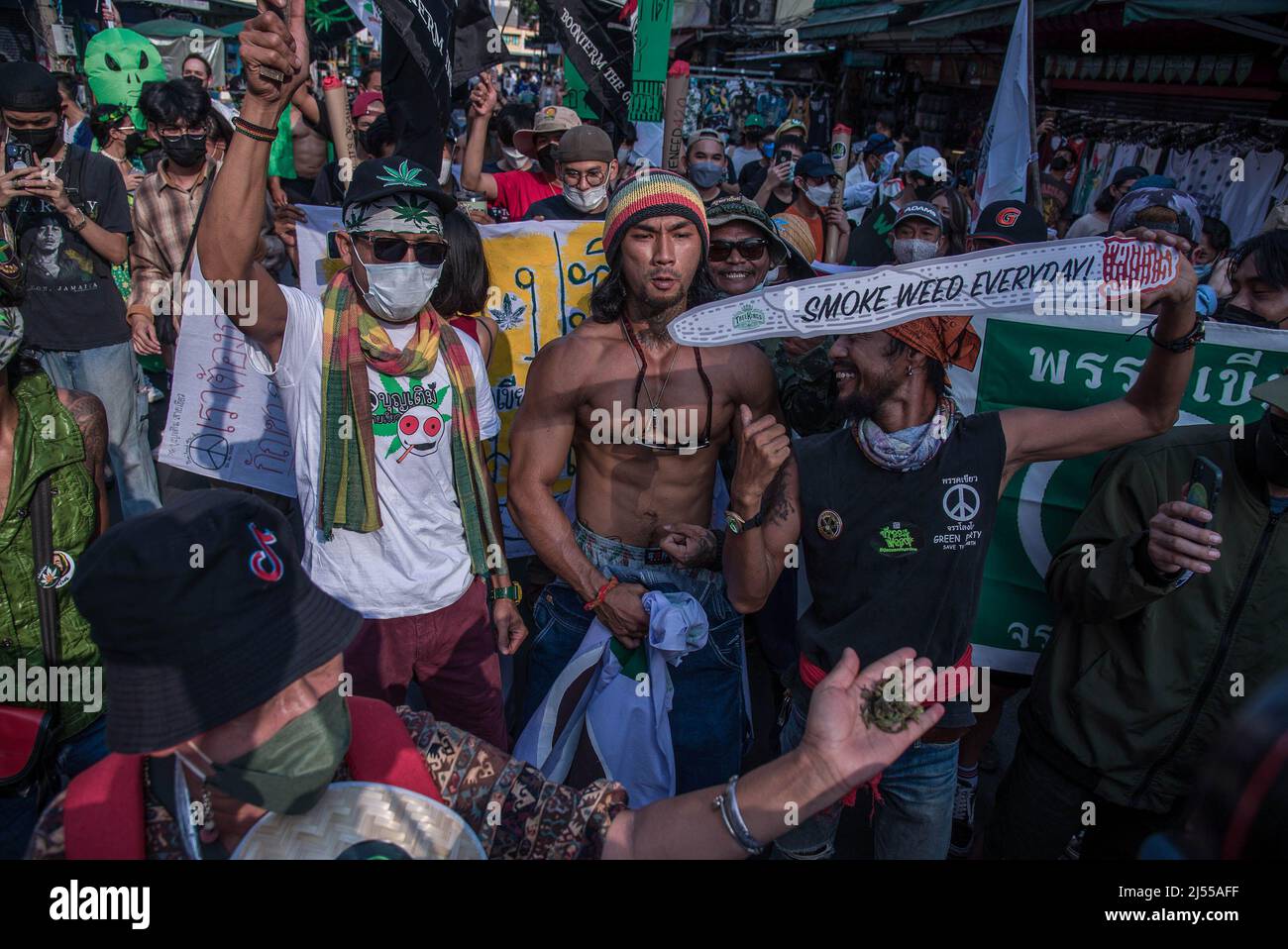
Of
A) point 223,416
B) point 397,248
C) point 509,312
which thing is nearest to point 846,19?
point 509,312

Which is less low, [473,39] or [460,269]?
[473,39]

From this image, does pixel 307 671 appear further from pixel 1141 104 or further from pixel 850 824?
pixel 1141 104

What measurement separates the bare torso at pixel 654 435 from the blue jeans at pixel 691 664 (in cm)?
11

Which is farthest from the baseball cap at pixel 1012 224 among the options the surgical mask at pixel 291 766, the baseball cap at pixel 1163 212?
the surgical mask at pixel 291 766

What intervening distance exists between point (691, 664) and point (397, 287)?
5.37 feet

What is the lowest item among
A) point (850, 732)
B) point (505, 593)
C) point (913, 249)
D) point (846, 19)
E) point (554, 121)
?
point (505, 593)

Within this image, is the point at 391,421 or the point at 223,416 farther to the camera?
the point at 223,416

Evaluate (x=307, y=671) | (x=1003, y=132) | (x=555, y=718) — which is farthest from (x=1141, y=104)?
(x=307, y=671)

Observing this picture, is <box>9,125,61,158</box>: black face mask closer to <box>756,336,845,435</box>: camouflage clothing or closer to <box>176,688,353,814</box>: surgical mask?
<box>756,336,845,435</box>: camouflage clothing

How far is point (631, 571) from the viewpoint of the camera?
297cm

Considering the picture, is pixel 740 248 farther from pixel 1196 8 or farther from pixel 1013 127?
pixel 1196 8

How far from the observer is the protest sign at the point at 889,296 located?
191cm

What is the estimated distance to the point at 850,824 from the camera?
337 cm

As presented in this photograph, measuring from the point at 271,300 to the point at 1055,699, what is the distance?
2.68 meters
